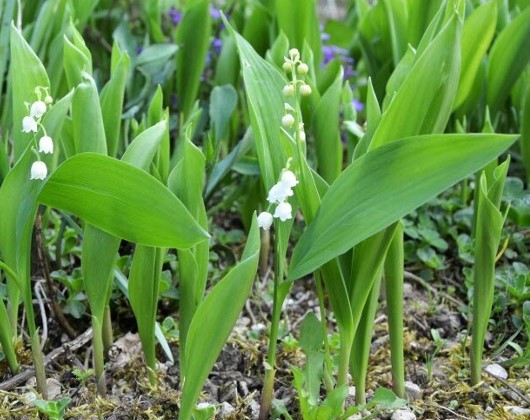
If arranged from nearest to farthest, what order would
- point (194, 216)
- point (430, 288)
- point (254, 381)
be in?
point (194, 216)
point (254, 381)
point (430, 288)

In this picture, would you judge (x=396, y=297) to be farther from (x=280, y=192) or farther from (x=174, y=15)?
(x=174, y=15)

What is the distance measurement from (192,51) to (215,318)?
1.15m

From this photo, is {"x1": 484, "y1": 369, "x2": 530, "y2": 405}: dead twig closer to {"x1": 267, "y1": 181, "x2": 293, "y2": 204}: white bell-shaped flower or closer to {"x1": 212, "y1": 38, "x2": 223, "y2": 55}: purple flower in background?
{"x1": 267, "y1": 181, "x2": 293, "y2": 204}: white bell-shaped flower

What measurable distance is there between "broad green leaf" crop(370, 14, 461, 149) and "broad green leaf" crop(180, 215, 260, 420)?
0.84 feet

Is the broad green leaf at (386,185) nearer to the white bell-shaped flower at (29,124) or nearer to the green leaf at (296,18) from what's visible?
the white bell-shaped flower at (29,124)

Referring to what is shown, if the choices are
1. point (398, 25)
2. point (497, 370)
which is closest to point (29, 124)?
point (497, 370)

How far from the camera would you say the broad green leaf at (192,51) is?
2.23m

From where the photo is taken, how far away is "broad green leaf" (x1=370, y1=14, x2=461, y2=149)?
3.87ft

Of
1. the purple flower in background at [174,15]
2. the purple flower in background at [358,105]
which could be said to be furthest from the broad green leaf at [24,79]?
the purple flower in background at [174,15]

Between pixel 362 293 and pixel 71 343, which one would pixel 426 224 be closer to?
pixel 362 293

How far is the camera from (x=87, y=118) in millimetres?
1401

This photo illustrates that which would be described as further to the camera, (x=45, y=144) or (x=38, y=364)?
(x=38, y=364)

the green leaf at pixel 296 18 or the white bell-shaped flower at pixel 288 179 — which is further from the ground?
the green leaf at pixel 296 18

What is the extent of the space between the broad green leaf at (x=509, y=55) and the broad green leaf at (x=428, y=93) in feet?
2.81
